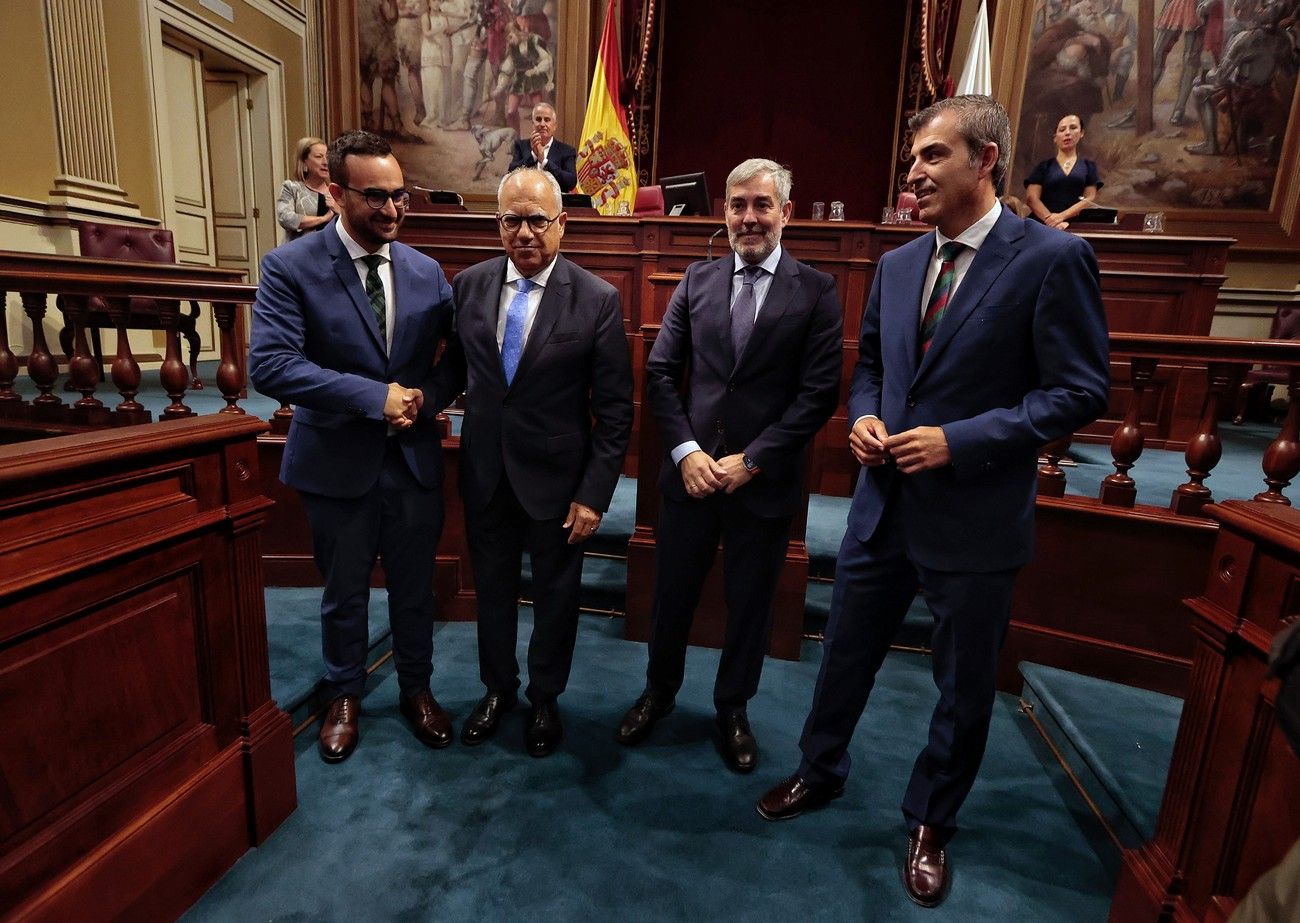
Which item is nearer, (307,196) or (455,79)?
(307,196)

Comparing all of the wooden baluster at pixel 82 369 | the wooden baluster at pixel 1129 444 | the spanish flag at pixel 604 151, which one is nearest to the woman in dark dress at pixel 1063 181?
the spanish flag at pixel 604 151

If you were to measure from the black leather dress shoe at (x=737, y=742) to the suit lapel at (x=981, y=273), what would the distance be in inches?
46.9

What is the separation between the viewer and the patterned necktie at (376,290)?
1.89m

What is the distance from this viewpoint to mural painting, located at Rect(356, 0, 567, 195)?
7055 millimetres

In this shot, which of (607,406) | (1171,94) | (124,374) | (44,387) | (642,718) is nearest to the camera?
(607,406)

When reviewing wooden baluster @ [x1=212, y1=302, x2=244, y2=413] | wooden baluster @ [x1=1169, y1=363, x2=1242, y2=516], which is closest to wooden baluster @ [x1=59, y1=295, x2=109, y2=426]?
wooden baluster @ [x1=212, y1=302, x2=244, y2=413]

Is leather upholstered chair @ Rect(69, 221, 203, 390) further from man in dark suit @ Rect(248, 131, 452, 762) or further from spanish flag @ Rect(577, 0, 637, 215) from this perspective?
man in dark suit @ Rect(248, 131, 452, 762)

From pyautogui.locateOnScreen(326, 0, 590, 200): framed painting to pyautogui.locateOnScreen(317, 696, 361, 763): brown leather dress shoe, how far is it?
632 cm

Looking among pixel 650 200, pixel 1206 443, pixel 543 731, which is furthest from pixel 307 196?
pixel 1206 443

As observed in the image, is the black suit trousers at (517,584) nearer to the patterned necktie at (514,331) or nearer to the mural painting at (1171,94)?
the patterned necktie at (514,331)

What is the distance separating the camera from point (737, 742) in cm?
206

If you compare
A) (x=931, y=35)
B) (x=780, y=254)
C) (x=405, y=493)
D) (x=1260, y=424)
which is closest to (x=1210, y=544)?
(x=780, y=254)

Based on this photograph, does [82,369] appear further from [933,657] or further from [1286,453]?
[1286,453]

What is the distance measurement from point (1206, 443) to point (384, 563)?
2.50 metres
